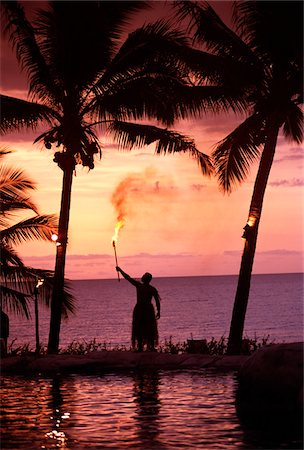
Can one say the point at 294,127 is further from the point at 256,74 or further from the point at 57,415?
the point at 57,415

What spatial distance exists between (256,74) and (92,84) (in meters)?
4.89

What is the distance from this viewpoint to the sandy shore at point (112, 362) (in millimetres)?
20078

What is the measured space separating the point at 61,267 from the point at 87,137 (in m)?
3.73

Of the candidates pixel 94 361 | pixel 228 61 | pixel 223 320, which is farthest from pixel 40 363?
pixel 223 320

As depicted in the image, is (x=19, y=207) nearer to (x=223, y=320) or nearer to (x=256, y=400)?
(x=256, y=400)

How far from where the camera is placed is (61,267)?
25.4 metres

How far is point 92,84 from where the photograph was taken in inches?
998

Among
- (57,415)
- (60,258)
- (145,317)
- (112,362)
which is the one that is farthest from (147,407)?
(60,258)

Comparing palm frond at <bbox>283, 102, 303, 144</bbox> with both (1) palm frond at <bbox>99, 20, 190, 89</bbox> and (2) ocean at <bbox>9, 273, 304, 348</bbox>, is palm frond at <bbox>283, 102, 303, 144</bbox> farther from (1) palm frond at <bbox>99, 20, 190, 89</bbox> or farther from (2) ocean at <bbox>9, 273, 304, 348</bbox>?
(2) ocean at <bbox>9, 273, 304, 348</bbox>

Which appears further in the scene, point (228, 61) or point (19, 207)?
point (19, 207)

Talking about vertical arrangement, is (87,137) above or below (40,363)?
above

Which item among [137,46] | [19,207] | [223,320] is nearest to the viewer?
[137,46]

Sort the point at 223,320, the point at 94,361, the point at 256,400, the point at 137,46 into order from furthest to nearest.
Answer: the point at 223,320 < the point at 137,46 < the point at 94,361 < the point at 256,400

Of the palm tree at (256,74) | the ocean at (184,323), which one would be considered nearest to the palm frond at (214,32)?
the palm tree at (256,74)
